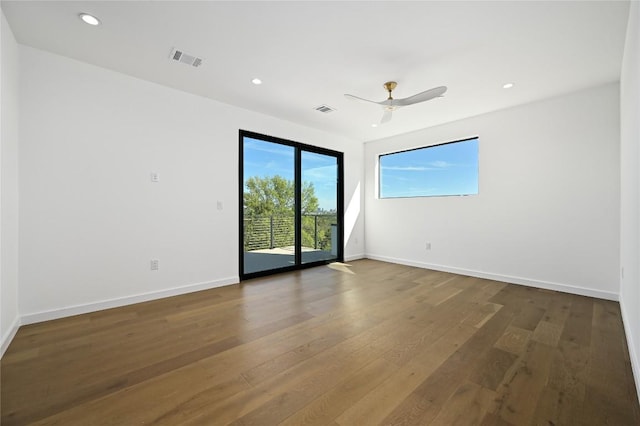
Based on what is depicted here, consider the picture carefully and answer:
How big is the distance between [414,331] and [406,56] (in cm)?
254

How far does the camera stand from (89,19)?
213 cm

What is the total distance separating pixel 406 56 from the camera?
2.59 metres

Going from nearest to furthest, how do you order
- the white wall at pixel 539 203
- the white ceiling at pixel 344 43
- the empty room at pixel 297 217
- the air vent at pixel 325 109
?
the empty room at pixel 297 217
the white ceiling at pixel 344 43
the white wall at pixel 539 203
the air vent at pixel 325 109

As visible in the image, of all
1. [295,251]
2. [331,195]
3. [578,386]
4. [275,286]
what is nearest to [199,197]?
[275,286]

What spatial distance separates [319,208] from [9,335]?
4069mm

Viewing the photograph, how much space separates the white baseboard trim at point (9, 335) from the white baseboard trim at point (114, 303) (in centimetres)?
9

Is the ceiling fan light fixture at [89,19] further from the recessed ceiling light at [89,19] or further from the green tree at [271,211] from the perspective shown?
the green tree at [271,211]

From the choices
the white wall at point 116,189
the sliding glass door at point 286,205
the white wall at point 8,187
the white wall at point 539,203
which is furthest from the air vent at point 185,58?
the white wall at point 539,203

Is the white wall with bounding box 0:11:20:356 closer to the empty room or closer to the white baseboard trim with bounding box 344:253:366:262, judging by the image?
the empty room

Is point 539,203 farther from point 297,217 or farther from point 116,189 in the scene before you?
point 116,189

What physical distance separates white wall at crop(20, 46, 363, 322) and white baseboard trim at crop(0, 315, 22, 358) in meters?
0.11

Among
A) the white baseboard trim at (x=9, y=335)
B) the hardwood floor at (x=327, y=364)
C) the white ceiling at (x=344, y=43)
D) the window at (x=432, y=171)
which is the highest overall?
the white ceiling at (x=344, y=43)

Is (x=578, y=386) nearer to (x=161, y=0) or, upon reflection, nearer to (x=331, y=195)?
(x=161, y=0)

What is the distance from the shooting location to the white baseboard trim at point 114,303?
255 cm
